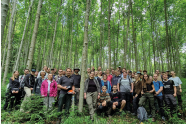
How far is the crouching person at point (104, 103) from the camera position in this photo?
5050mm

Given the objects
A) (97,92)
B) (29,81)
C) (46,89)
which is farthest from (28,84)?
(97,92)

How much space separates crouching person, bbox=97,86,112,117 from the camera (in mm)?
5050

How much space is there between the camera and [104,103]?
4973mm

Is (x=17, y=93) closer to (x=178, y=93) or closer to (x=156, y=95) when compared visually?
(x=156, y=95)

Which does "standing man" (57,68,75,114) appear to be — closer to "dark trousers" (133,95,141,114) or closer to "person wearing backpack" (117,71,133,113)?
"person wearing backpack" (117,71,133,113)

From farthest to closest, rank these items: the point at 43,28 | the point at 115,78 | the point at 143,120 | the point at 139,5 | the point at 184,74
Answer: the point at 184,74
the point at 43,28
the point at 139,5
the point at 115,78
the point at 143,120

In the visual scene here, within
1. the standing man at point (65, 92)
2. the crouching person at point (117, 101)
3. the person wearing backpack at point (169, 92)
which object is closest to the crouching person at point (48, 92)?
the standing man at point (65, 92)

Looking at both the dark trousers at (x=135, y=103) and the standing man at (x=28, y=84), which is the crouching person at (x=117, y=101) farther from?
the standing man at (x=28, y=84)

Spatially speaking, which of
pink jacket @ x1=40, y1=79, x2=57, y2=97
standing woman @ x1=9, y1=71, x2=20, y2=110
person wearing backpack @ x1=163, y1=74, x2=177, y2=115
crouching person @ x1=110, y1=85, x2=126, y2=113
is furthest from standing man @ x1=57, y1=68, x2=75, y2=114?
person wearing backpack @ x1=163, y1=74, x2=177, y2=115

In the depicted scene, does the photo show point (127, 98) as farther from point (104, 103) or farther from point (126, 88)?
point (104, 103)

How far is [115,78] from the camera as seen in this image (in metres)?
6.56

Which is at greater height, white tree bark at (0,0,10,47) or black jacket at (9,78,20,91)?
white tree bark at (0,0,10,47)

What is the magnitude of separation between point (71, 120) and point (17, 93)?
322 centimetres

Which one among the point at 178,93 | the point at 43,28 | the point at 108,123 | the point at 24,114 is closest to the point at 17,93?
the point at 24,114
